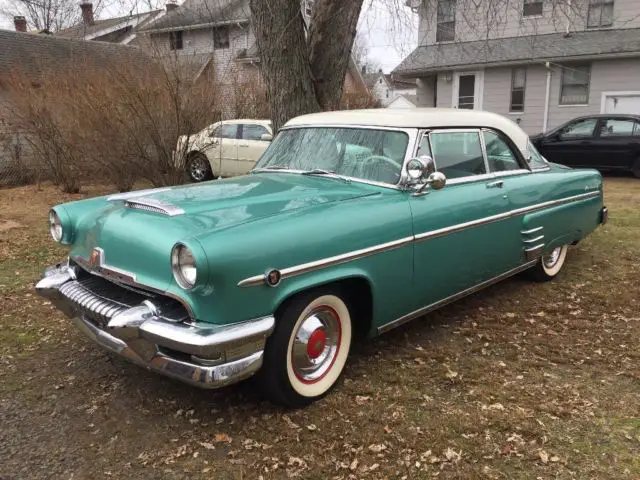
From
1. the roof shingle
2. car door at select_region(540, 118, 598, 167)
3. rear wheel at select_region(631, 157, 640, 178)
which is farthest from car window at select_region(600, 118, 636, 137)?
the roof shingle

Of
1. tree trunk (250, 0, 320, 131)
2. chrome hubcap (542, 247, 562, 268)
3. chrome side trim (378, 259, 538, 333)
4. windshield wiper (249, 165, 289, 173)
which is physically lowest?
chrome hubcap (542, 247, 562, 268)

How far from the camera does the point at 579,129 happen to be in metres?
13.0

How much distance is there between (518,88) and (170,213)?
17196mm

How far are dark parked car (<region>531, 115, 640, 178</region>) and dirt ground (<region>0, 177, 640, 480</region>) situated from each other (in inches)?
359

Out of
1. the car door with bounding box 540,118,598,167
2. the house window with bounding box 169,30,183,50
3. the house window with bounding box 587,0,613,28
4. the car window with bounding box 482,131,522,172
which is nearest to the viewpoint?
the car window with bounding box 482,131,522,172

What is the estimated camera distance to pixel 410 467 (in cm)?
275

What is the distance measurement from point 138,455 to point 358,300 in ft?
4.96

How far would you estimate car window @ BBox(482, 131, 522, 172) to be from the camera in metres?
4.57

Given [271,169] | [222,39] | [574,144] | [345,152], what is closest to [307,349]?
[345,152]

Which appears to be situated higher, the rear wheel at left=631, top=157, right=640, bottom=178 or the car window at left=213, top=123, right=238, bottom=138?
the car window at left=213, top=123, right=238, bottom=138

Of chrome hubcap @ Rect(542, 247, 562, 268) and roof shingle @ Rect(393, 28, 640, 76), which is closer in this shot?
chrome hubcap @ Rect(542, 247, 562, 268)

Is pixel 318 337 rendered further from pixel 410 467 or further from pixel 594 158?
pixel 594 158

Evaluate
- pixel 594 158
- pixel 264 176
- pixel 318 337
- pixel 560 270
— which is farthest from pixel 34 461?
pixel 594 158

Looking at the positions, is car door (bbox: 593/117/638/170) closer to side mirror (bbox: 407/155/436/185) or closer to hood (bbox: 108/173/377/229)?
side mirror (bbox: 407/155/436/185)
